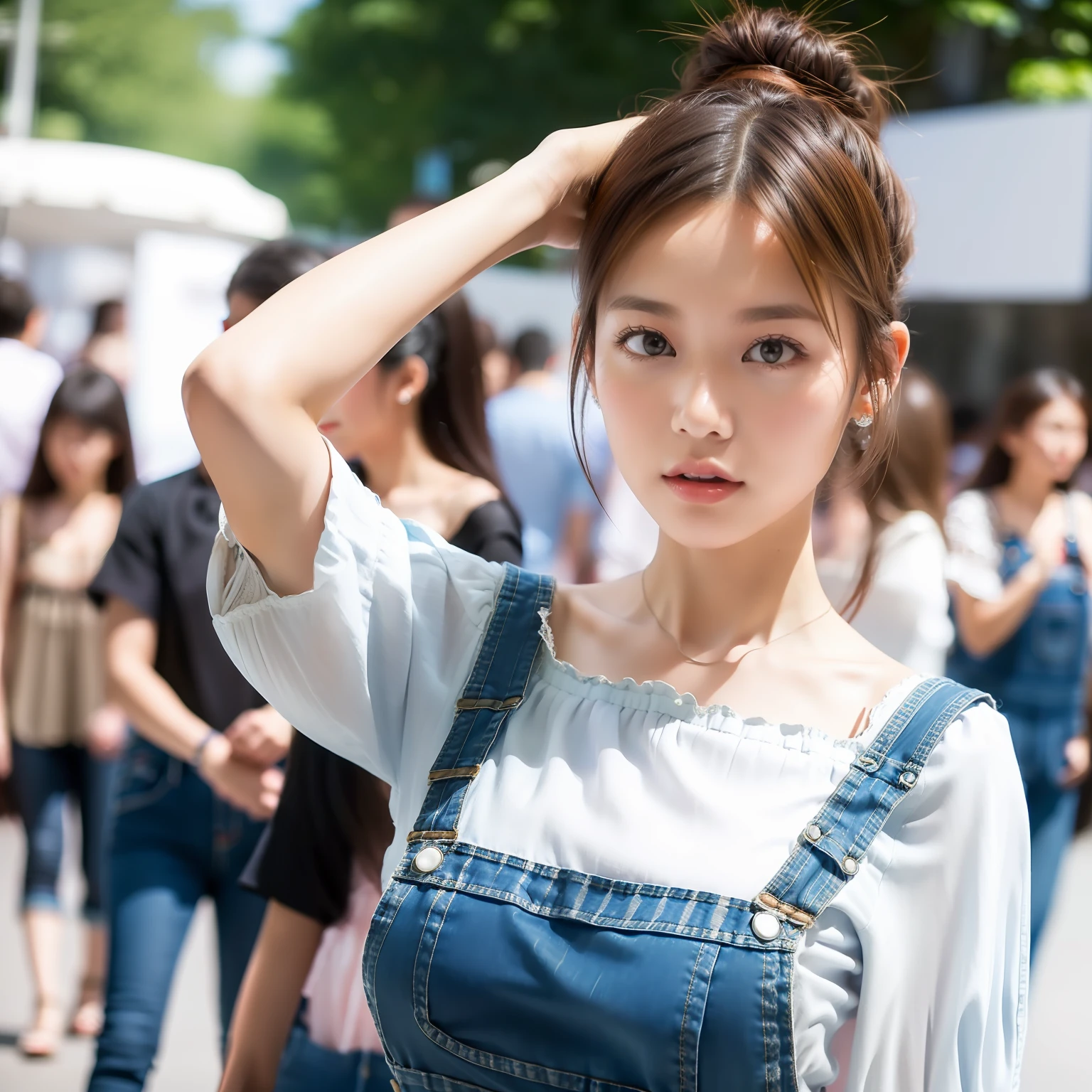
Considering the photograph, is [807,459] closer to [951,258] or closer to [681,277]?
[681,277]

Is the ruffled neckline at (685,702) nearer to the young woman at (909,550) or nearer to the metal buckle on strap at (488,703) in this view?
the metal buckle on strap at (488,703)

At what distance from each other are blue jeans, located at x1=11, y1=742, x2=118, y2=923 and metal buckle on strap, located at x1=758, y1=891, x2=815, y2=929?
10.3ft

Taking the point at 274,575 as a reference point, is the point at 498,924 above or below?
below

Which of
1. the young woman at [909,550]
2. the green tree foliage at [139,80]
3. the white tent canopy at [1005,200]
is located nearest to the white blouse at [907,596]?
the young woman at [909,550]

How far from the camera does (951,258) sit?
9.26 meters

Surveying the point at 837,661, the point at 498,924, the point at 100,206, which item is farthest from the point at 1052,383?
the point at 100,206

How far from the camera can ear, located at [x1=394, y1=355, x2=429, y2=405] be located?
2590 mm

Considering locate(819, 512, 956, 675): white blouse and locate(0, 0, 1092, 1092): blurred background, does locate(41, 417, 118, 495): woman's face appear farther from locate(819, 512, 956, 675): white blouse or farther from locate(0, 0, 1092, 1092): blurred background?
locate(819, 512, 956, 675): white blouse

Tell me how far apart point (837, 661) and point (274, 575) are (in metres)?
0.58

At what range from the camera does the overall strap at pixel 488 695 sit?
136cm

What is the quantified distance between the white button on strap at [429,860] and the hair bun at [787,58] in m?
0.85

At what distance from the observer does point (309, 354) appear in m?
1.26

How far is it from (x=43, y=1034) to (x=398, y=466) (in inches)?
90.4

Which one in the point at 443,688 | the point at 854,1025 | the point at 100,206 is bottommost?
the point at 100,206
